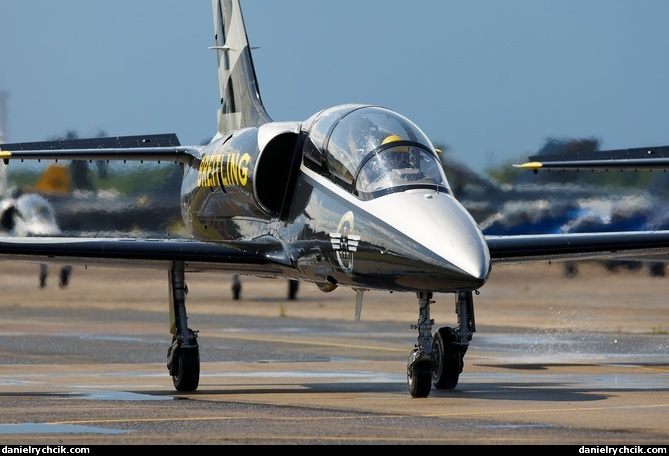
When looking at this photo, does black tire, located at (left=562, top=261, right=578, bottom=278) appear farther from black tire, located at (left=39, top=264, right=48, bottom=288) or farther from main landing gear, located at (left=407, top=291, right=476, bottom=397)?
main landing gear, located at (left=407, top=291, right=476, bottom=397)

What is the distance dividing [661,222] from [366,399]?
690 inches

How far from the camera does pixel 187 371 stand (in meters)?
17.0

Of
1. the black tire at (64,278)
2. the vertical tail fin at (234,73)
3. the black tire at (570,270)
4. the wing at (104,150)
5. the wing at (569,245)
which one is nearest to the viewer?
the wing at (569,245)

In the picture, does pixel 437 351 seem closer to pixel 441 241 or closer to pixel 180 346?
pixel 180 346

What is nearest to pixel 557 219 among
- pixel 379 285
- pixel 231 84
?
pixel 231 84

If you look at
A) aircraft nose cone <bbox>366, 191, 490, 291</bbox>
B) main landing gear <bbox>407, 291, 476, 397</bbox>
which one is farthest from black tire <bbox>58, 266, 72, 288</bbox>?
aircraft nose cone <bbox>366, 191, 490, 291</bbox>

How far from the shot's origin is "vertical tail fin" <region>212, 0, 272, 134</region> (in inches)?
864

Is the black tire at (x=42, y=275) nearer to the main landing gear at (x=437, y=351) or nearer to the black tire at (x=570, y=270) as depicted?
the black tire at (x=570, y=270)

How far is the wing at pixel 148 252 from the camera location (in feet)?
53.7

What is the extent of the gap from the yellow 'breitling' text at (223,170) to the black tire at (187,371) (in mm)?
2167

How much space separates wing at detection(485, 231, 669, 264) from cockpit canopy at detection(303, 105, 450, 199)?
5.46ft

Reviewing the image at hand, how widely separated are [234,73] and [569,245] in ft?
25.8

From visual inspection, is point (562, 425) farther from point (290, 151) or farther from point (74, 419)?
point (290, 151)

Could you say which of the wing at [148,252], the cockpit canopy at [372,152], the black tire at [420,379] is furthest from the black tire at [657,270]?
the black tire at [420,379]
